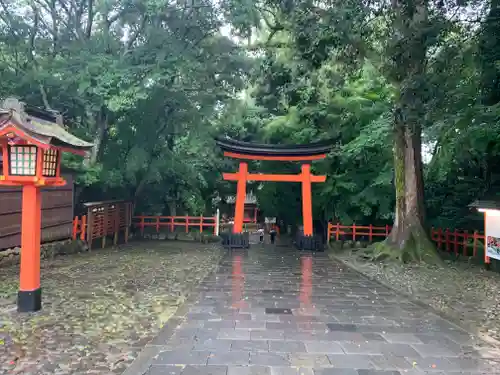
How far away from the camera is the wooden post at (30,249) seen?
273 inches

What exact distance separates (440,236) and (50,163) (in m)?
14.0

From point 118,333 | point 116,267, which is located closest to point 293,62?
point 116,267

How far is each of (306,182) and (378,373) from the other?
41.5ft

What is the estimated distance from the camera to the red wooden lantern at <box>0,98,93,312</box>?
6.72 meters

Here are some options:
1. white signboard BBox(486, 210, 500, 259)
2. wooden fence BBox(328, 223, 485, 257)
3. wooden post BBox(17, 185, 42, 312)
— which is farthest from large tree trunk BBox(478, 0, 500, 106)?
wooden post BBox(17, 185, 42, 312)

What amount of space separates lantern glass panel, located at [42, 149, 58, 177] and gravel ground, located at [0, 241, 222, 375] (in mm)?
2339

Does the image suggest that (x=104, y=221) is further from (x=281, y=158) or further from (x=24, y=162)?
(x=24, y=162)

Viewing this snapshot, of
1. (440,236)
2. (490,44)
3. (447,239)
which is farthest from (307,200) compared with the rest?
(490,44)

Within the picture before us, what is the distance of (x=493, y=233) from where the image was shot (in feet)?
37.3

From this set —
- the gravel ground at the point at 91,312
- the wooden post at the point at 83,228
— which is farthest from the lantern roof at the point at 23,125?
the wooden post at the point at 83,228

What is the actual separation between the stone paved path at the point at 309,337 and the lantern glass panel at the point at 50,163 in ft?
11.2

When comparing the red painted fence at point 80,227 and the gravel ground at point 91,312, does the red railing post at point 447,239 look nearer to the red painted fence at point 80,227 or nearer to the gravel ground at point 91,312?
the gravel ground at point 91,312

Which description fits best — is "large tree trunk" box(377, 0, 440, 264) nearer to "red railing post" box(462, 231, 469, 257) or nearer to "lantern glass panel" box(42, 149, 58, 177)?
"red railing post" box(462, 231, 469, 257)

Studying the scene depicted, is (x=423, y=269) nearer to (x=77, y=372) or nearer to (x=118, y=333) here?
(x=118, y=333)
